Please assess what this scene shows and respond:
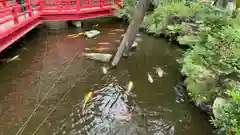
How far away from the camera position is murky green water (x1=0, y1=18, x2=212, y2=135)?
4.97 m

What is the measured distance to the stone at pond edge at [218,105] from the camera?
175 inches

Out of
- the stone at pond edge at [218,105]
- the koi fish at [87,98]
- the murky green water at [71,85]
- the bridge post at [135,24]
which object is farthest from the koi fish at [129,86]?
the stone at pond edge at [218,105]

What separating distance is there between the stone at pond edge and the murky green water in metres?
0.37

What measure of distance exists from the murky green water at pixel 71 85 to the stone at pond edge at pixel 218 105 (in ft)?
1.23

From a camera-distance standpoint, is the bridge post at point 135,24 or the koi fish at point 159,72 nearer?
the koi fish at point 159,72

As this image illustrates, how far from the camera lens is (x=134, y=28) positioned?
296 inches

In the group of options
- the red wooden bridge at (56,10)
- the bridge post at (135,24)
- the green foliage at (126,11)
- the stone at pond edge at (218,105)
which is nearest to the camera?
the stone at pond edge at (218,105)

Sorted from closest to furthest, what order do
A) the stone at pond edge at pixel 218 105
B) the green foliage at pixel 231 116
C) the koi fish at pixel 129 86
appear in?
the green foliage at pixel 231 116, the stone at pond edge at pixel 218 105, the koi fish at pixel 129 86

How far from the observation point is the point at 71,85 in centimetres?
661

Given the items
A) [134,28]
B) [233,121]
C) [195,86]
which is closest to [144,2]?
[134,28]

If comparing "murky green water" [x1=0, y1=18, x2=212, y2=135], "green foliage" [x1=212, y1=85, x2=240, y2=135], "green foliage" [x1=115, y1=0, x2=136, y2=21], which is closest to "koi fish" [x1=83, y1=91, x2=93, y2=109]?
"murky green water" [x1=0, y1=18, x2=212, y2=135]

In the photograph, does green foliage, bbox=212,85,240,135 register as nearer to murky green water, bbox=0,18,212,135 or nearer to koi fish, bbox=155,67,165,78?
murky green water, bbox=0,18,212,135

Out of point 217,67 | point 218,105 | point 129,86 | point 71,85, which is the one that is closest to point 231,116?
point 218,105

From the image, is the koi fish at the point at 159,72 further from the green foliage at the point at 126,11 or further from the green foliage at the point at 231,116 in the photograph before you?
the green foliage at the point at 126,11
